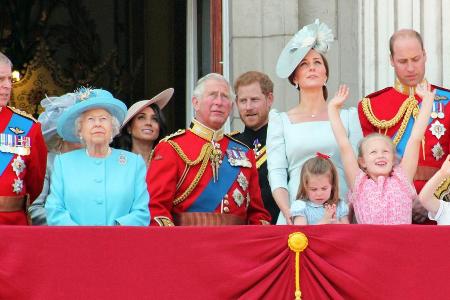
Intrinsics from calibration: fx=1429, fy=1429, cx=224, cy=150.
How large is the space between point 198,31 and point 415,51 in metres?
3.38

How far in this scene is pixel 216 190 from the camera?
6707mm

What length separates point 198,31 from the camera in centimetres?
980

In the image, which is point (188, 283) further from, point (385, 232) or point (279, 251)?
point (385, 232)

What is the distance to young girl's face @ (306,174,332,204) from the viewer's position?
6285 mm

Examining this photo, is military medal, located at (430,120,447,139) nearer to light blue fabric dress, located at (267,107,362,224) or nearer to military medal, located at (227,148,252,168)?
light blue fabric dress, located at (267,107,362,224)

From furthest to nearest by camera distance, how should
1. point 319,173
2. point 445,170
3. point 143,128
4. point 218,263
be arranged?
point 143,128, point 319,173, point 445,170, point 218,263

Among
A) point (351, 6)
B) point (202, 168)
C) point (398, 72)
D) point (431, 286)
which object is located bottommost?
point (431, 286)

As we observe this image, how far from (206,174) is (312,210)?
0.65 meters

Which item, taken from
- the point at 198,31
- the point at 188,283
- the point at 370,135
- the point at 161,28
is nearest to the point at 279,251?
the point at 188,283

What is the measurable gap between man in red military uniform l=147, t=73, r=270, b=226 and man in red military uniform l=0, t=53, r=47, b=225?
558 mm

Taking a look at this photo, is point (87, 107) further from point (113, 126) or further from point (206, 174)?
point (206, 174)

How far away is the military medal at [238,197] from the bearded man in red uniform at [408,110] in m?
0.66

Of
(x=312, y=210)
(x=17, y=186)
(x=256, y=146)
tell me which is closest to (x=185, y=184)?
(x=312, y=210)

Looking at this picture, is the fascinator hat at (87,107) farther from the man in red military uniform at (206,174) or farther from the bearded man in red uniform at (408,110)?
the bearded man in red uniform at (408,110)
